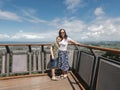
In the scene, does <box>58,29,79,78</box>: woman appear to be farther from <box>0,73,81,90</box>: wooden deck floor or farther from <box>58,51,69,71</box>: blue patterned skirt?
<box>0,73,81,90</box>: wooden deck floor

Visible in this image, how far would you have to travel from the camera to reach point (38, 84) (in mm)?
3518

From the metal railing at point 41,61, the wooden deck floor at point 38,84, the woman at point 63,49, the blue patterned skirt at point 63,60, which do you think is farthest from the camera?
the blue patterned skirt at point 63,60

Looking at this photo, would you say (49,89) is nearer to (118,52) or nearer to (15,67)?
(15,67)

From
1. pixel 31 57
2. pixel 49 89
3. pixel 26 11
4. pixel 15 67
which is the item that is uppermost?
pixel 26 11

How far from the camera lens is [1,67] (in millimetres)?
4066

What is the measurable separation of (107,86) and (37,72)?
8.73ft

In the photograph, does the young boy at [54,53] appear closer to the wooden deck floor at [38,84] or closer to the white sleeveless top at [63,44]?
the white sleeveless top at [63,44]

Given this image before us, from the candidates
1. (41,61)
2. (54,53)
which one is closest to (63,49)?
(54,53)

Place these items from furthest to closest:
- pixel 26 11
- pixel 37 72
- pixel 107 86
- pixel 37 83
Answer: pixel 26 11, pixel 37 72, pixel 37 83, pixel 107 86

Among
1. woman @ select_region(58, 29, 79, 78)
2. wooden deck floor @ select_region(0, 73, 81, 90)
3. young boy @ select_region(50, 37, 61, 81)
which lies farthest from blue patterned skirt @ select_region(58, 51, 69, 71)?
wooden deck floor @ select_region(0, 73, 81, 90)

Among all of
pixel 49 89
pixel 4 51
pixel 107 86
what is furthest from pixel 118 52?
pixel 4 51

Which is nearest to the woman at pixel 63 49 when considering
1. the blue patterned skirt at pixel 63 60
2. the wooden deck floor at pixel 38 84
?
the blue patterned skirt at pixel 63 60

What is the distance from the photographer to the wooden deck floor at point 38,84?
3.27 meters

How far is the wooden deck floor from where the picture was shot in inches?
129
